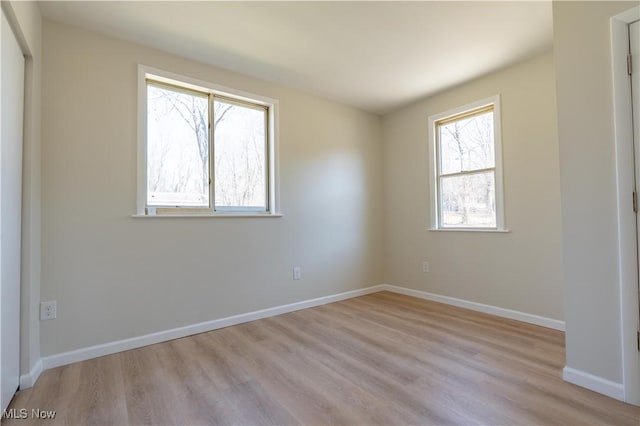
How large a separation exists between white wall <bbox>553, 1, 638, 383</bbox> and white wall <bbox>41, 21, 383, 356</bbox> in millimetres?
2375

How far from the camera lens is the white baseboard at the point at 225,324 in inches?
81.4

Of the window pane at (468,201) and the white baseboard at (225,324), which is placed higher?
the window pane at (468,201)

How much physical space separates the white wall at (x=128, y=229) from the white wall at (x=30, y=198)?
109 mm

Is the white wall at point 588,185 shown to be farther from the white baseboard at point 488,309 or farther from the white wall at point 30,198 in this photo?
the white wall at point 30,198

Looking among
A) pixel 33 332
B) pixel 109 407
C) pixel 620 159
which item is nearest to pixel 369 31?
pixel 620 159

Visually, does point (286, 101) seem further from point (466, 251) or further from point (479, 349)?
point (479, 349)

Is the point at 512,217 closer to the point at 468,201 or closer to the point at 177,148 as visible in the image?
the point at 468,201

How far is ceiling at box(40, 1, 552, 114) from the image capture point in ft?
6.89

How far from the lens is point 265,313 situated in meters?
3.11

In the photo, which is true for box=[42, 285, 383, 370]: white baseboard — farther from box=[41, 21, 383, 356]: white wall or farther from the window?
the window

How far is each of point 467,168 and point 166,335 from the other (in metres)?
3.49

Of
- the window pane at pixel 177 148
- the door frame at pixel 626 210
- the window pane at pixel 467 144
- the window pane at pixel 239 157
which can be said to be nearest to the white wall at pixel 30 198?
the window pane at pixel 177 148

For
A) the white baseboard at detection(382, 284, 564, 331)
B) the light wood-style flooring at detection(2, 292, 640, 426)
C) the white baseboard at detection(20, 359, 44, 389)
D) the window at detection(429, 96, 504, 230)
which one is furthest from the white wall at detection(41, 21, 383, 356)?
the window at detection(429, 96, 504, 230)

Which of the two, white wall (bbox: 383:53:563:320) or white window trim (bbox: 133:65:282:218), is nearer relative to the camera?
white window trim (bbox: 133:65:282:218)
